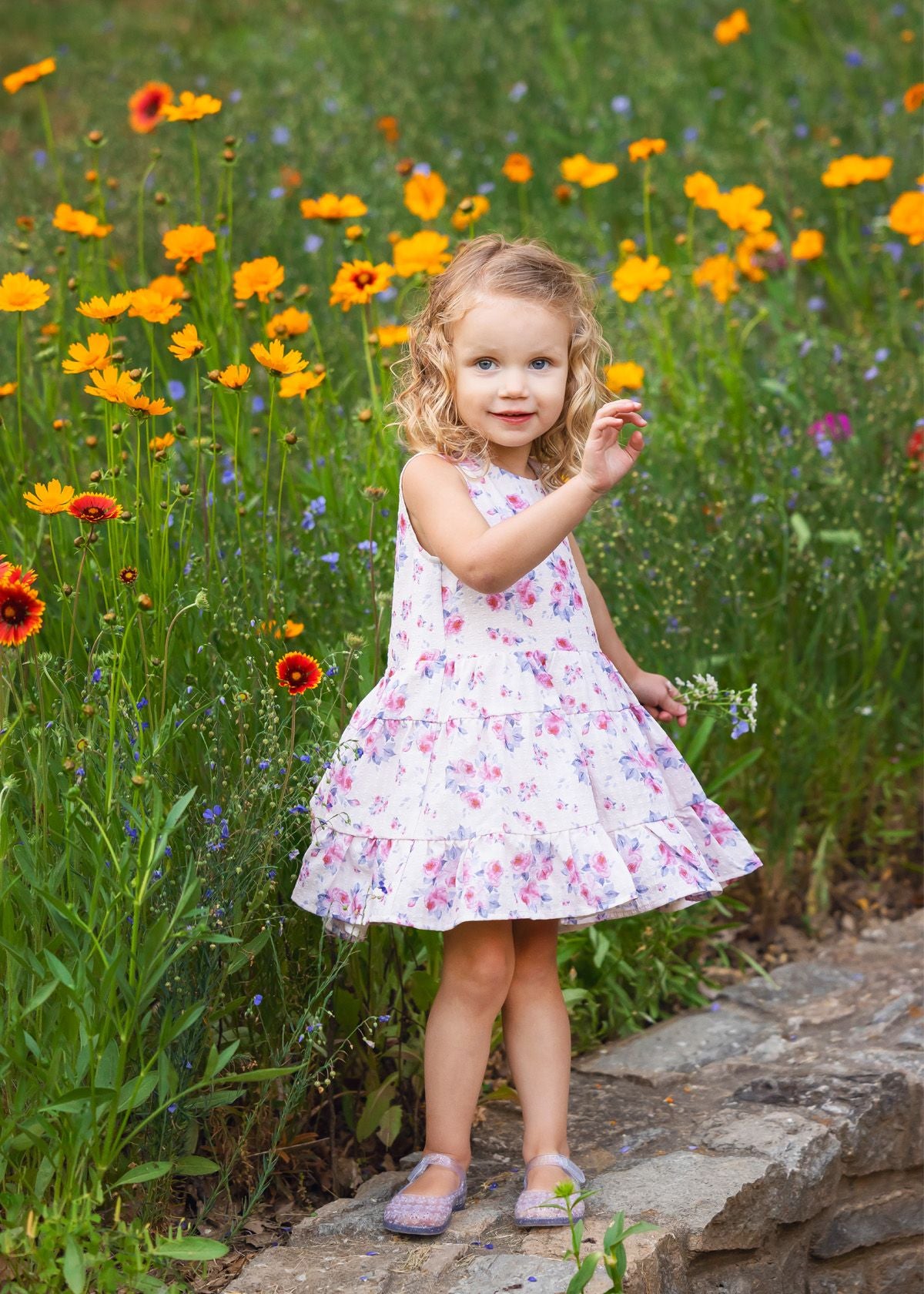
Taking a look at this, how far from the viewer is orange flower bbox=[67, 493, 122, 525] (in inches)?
70.1

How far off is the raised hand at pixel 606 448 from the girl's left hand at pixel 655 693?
51cm

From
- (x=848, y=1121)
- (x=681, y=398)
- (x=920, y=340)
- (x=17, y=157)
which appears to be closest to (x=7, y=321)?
(x=681, y=398)

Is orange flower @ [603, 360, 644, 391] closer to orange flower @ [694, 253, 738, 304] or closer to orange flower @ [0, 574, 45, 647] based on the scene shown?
orange flower @ [694, 253, 738, 304]

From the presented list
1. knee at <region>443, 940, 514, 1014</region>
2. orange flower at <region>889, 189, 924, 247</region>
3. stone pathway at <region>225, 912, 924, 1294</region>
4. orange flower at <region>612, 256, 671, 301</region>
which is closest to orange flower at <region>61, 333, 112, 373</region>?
knee at <region>443, 940, 514, 1014</region>

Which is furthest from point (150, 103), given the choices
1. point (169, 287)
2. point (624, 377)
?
point (624, 377)

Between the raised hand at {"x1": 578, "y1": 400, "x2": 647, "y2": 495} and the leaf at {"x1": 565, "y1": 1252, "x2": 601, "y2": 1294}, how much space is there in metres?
0.95

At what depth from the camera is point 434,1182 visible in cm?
199

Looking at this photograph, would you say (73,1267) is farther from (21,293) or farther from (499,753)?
(21,293)

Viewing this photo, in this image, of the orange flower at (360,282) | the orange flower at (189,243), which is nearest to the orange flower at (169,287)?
the orange flower at (189,243)

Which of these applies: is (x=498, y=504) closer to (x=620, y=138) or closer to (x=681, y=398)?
(x=681, y=398)

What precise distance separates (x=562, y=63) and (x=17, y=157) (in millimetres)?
2517

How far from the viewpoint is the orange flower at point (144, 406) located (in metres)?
A: 1.93

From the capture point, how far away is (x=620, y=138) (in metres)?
5.33

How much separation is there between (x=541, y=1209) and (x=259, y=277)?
1.58 metres
